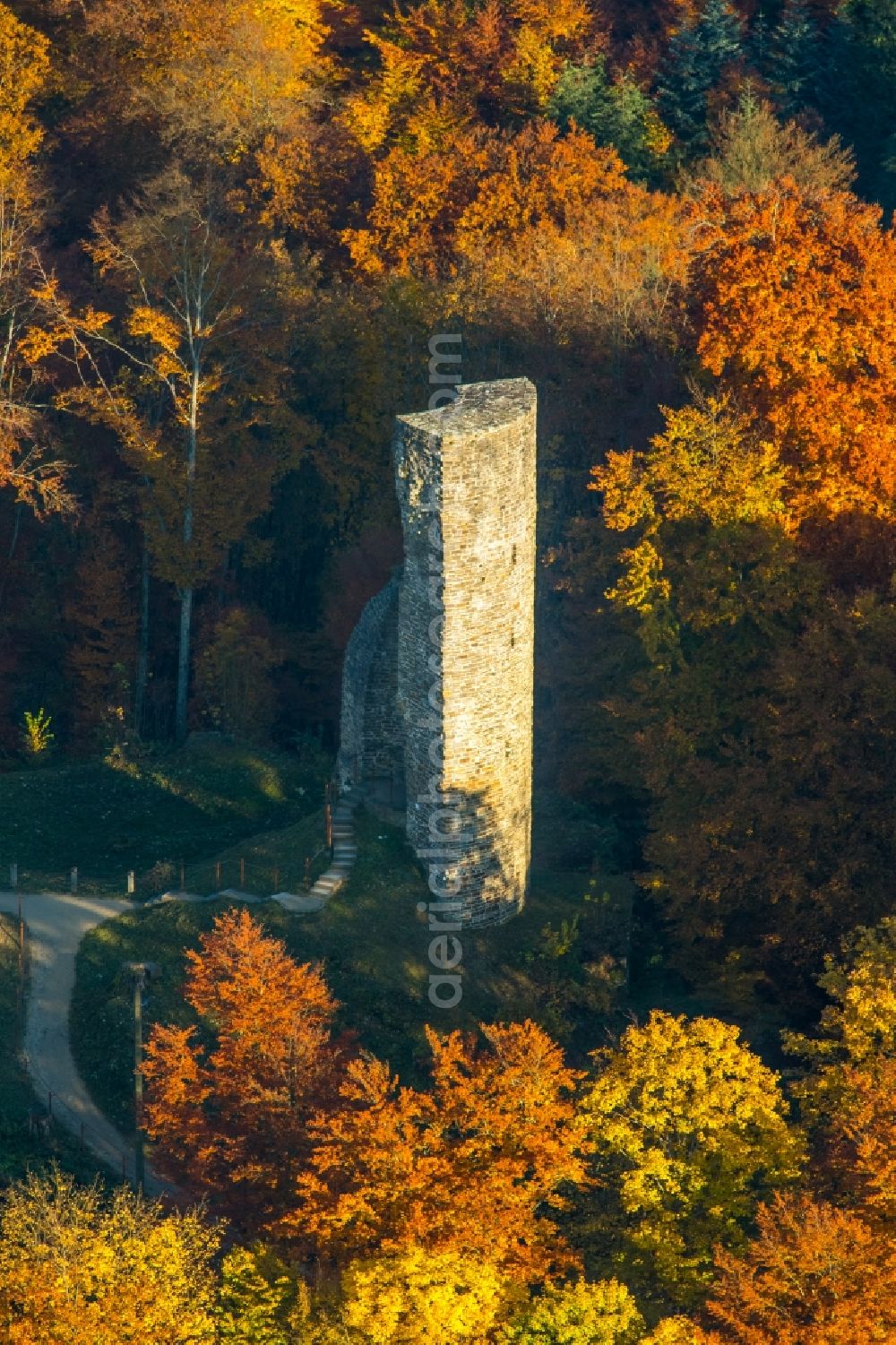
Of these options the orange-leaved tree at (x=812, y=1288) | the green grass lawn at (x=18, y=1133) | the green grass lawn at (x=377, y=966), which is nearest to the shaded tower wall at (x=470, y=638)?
the green grass lawn at (x=377, y=966)

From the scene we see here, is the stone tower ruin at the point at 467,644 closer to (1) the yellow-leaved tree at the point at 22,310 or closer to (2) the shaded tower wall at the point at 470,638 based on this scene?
(2) the shaded tower wall at the point at 470,638

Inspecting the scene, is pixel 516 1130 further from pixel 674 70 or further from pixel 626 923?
pixel 674 70

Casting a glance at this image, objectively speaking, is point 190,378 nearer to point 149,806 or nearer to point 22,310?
point 22,310

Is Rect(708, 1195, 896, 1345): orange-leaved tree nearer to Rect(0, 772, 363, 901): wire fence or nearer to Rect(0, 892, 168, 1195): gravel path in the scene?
Rect(0, 892, 168, 1195): gravel path

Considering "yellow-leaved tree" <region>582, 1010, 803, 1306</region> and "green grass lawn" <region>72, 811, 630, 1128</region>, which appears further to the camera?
"green grass lawn" <region>72, 811, 630, 1128</region>

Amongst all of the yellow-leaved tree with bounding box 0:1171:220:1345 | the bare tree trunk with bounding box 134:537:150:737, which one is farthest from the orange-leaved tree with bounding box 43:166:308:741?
the yellow-leaved tree with bounding box 0:1171:220:1345
